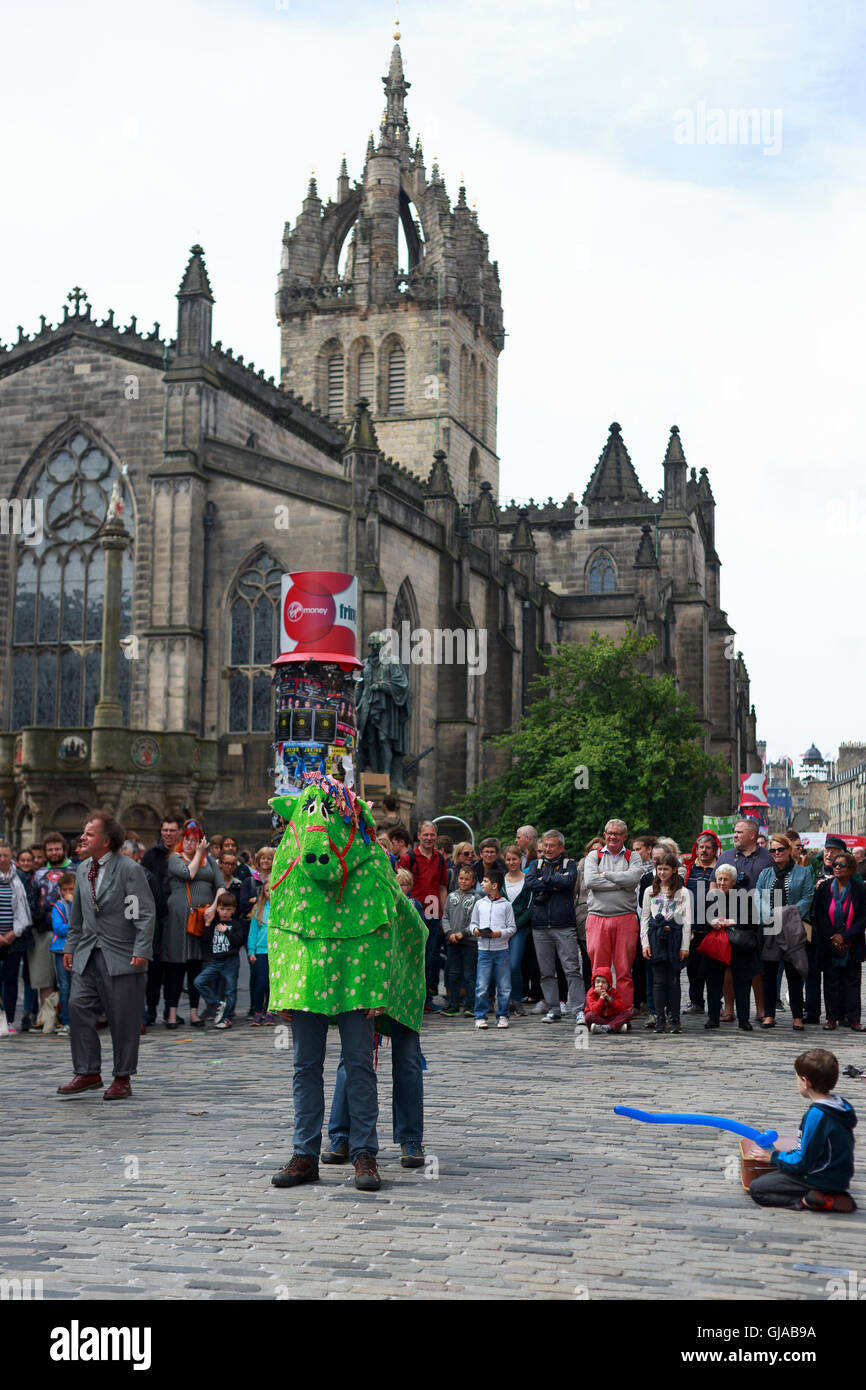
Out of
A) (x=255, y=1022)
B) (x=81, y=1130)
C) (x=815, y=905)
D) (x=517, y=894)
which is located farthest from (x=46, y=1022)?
(x=815, y=905)

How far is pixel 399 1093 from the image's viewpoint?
756 centimetres

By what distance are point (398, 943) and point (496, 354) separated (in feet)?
198

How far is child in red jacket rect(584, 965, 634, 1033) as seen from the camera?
13562 millimetres

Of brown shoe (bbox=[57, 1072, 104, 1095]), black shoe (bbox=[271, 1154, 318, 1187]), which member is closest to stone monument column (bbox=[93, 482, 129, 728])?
brown shoe (bbox=[57, 1072, 104, 1095])

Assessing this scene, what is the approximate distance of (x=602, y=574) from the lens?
2295 inches

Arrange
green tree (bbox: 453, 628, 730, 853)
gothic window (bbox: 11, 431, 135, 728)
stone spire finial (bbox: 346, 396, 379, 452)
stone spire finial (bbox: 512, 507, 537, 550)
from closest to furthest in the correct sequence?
stone spire finial (bbox: 346, 396, 379, 452), gothic window (bbox: 11, 431, 135, 728), green tree (bbox: 453, 628, 730, 853), stone spire finial (bbox: 512, 507, 537, 550)

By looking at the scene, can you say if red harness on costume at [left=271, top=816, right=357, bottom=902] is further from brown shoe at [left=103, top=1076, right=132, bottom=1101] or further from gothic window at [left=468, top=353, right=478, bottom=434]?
gothic window at [left=468, top=353, right=478, bottom=434]

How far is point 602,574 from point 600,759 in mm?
22888

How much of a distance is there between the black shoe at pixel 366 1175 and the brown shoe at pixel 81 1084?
368 centimetres

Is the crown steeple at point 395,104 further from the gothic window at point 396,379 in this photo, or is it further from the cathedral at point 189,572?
the cathedral at point 189,572

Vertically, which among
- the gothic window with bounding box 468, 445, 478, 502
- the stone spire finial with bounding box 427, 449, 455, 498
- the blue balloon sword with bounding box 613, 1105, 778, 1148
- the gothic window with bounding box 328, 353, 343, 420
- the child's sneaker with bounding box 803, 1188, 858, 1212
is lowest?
the child's sneaker with bounding box 803, 1188, 858, 1212

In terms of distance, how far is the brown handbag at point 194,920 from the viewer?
14137 millimetres

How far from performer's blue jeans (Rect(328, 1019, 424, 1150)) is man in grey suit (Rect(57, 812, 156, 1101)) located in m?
2.92
